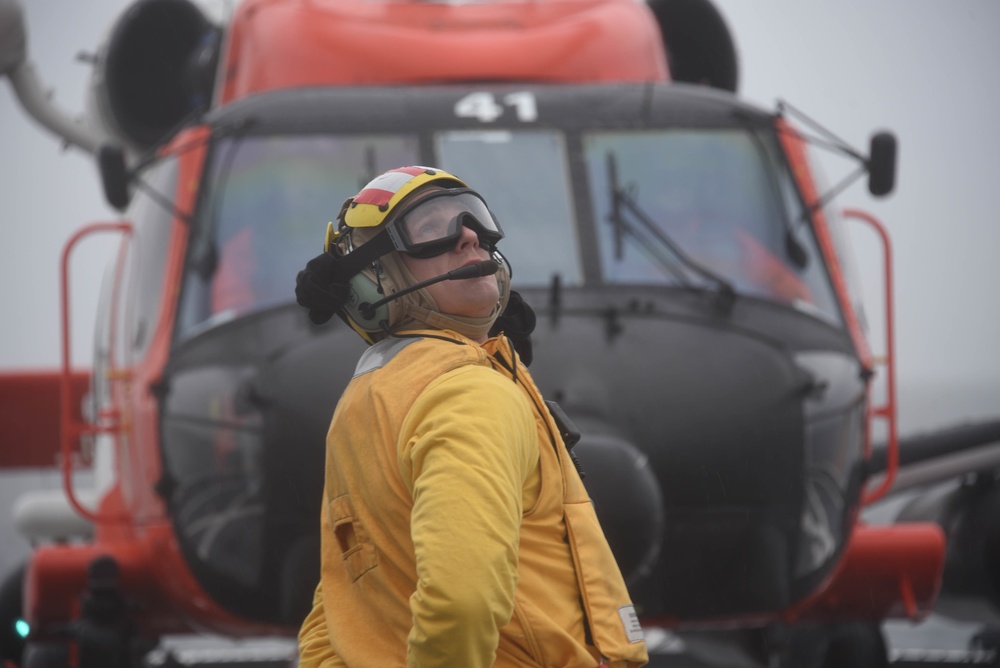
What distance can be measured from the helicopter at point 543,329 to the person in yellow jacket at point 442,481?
1471 mm

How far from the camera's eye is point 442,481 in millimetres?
1804

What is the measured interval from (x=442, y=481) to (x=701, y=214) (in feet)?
10.5

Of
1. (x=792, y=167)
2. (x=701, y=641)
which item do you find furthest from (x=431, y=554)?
(x=701, y=641)

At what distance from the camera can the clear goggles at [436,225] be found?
2.13 metres

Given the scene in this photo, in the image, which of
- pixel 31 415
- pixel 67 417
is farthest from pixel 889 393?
pixel 31 415

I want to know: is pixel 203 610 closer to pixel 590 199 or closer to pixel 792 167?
pixel 590 199

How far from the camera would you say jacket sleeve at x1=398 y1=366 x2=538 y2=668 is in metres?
1.76

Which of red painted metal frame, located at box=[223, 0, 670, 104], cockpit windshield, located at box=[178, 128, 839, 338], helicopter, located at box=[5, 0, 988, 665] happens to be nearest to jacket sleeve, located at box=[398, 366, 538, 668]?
helicopter, located at box=[5, 0, 988, 665]

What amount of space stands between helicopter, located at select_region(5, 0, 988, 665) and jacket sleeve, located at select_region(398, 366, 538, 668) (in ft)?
5.60

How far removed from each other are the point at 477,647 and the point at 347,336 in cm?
238

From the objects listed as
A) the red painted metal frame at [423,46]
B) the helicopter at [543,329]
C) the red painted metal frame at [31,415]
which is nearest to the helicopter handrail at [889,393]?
the helicopter at [543,329]

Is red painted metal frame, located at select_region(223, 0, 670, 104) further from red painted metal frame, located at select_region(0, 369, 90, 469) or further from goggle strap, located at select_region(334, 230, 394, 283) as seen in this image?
goggle strap, located at select_region(334, 230, 394, 283)

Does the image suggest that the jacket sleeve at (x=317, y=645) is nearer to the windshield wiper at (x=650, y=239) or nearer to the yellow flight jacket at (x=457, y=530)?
the yellow flight jacket at (x=457, y=530)

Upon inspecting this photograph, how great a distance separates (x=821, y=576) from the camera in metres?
4.53
